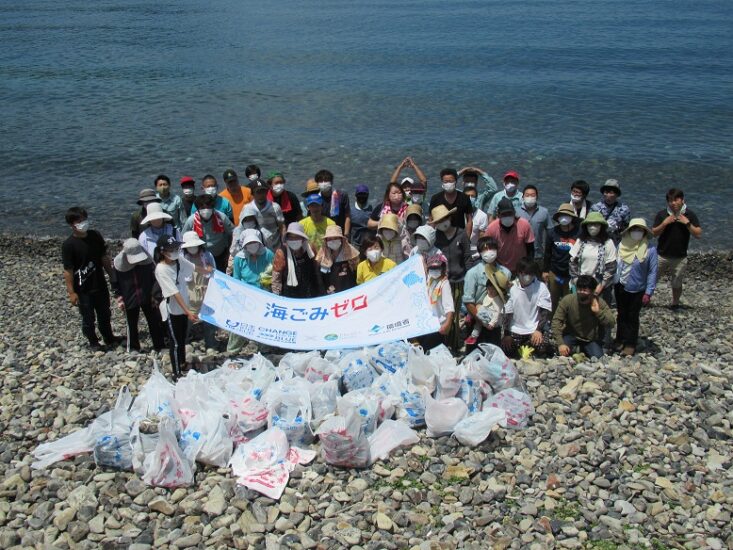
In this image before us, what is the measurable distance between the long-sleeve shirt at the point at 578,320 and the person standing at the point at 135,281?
→ 18.3ft

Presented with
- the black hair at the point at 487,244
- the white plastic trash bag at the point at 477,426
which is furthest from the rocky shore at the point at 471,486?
the black hair at the point at 487,244

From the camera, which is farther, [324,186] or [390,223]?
[324,186]

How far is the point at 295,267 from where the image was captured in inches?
382

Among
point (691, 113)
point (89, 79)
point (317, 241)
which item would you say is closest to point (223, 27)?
point (89, 79)

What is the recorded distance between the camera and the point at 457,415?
760 centimetres

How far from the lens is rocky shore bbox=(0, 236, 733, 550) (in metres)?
6.32

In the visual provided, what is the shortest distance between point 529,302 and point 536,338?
0.49 m

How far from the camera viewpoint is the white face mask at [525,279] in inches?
374

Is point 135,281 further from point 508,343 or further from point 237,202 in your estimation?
point 508,343

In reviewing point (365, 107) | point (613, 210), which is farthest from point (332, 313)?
point (365, 107)

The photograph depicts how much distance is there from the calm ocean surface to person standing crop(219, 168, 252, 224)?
868cm

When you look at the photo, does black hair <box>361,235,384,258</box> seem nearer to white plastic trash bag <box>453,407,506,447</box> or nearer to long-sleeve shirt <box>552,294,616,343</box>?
long-sleeve shirt <box>552,294,616,343</box>

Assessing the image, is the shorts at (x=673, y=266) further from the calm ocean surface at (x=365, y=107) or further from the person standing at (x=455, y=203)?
the calm ocean surface at (x=365, y=107)

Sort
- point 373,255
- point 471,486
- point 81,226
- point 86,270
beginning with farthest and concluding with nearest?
point 86,270, point 81,226, point 373,255, point 471,486
